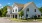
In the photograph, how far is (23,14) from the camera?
39.9 m

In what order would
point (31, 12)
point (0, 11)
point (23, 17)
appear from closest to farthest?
point (23, 17), point (31, 12), point (0, 11)

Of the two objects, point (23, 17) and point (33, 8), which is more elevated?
point (33, 8)

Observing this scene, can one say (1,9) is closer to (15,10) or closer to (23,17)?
(15,10)

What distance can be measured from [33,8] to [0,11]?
3251cm

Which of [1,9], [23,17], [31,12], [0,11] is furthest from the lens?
[1,9]

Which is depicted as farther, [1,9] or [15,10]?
[1,9]

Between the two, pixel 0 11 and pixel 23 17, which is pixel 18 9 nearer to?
pixel 23 17

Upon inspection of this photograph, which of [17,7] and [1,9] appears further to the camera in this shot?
[1,9]

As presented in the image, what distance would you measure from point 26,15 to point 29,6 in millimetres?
2912

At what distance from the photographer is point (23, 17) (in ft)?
128

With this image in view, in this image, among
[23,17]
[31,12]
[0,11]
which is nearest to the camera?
[23,17]

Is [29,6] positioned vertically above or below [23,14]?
above

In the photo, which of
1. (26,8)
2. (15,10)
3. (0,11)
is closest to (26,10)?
(26,8)

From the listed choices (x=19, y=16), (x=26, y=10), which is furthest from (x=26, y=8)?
(x=19, y=16)
